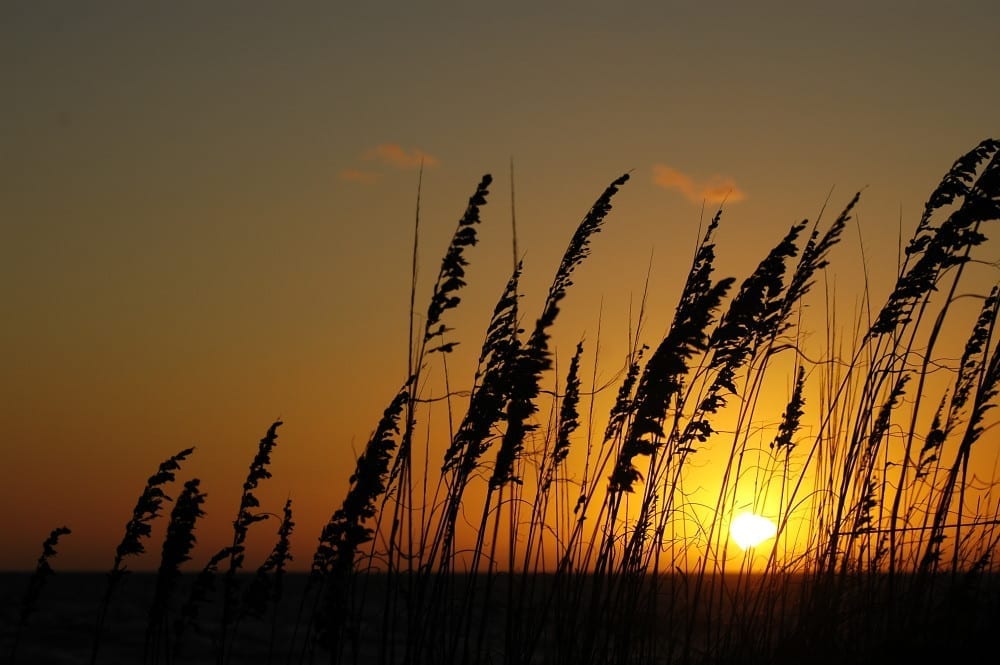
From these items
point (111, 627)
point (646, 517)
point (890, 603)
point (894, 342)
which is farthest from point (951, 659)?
point (111, 627)

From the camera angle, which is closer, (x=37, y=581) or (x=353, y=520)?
(x=353, y=520)

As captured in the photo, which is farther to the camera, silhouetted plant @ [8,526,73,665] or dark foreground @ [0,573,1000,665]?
silhouetted plant @ [8,526,73,665]

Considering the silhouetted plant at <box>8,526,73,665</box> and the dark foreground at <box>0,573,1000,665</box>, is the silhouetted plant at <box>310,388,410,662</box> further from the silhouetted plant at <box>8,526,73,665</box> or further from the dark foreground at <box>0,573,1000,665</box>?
the silhouetted plant at <box>8,526,73,665</box>

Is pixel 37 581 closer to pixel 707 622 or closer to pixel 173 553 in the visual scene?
pixel 173 553

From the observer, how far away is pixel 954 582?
3660 mm

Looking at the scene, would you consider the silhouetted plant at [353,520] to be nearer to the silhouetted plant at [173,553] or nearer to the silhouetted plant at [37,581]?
the silhouetted plant at [173,553]

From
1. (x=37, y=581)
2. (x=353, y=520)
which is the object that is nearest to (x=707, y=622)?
(x=353, y=520)

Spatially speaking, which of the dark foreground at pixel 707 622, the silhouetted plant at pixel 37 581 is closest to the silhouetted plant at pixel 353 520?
the dark foreground at pixel 707 622

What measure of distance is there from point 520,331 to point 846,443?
160 cm

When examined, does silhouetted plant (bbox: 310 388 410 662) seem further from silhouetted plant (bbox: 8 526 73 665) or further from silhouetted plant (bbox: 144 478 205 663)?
silhouetted plant (bbox: 8 526 73 665)

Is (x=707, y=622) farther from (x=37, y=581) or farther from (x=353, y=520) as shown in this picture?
(x=37, y=581)

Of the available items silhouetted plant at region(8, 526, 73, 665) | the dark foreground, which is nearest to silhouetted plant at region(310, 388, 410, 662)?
the dark foreground

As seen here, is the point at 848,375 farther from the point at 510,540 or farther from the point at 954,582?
the point at 510,540

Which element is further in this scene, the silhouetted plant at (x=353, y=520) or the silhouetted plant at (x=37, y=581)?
the silhouetted plant at (x=37, y=581)
